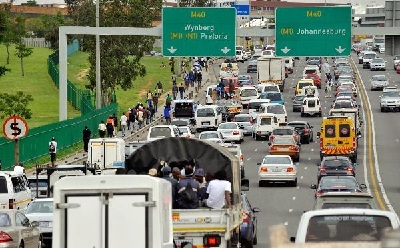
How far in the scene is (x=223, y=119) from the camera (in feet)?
276

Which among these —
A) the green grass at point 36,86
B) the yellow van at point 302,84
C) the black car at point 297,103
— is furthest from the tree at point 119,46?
the yellow van at point 302,84

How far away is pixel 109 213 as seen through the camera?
16.5 meters

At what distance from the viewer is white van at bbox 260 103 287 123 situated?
253 ft

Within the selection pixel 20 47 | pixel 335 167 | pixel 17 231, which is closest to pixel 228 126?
pixel 335 167

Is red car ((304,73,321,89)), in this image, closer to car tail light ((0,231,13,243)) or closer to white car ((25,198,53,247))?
white car ((25,198,53,247))

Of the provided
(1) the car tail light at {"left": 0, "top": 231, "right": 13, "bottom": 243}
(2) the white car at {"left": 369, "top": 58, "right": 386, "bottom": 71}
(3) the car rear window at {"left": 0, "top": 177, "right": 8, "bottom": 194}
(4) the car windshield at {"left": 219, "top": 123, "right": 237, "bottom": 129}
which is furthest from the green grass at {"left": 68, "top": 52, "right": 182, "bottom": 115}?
(1) the car tail light at {"left": 0, "top": 231, "right": 13, "bottom": 243}

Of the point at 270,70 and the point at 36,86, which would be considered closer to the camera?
the point at 270,70

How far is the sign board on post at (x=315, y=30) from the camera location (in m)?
54.5

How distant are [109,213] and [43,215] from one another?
14.3 metres

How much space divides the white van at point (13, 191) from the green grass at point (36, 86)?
4405 cm

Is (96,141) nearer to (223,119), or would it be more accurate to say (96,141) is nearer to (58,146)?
(58,146)

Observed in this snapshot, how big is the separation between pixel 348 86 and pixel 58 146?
42271mm

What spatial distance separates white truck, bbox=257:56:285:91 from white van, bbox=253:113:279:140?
29790 millimetres

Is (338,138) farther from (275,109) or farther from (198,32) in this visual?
(275,109)
